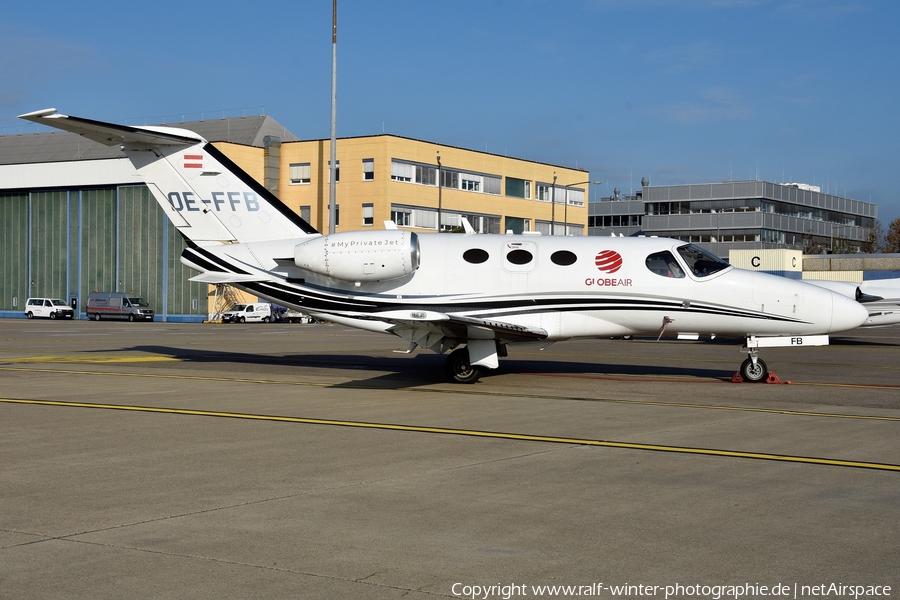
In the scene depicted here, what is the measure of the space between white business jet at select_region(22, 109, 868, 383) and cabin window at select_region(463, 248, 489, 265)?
0.02m

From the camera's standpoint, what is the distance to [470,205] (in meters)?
75.5

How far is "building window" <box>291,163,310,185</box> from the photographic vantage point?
72.8m

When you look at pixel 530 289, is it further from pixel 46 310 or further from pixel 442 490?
pixel 46 310

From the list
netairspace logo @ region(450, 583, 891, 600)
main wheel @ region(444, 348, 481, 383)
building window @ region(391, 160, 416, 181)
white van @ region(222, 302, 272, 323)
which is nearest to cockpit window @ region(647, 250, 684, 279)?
main wheel @ region(444, 348, 481, 383)

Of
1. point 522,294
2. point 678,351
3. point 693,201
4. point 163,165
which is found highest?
point 693,201

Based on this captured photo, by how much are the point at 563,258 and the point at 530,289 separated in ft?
3.09

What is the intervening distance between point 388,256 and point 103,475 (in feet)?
32.3

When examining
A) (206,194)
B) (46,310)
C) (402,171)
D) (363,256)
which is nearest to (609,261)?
(363,256)

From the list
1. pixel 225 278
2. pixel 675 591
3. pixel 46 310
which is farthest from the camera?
pixel 46 310

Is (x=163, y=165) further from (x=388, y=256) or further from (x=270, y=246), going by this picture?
(x=388, y=256)

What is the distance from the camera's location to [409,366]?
2238 centimetres

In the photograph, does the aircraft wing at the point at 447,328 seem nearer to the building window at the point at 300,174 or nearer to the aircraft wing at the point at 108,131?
the aircraft wing at the point at 108,131

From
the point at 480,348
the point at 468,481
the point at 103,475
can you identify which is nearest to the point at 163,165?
the point at 480,348

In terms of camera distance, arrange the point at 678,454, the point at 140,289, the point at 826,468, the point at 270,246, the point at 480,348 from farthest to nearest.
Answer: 1. the point at 140,289
2. the point at 270,246
3. the point at 480,348
4. the point at 678,454
5. the point at 826,468
